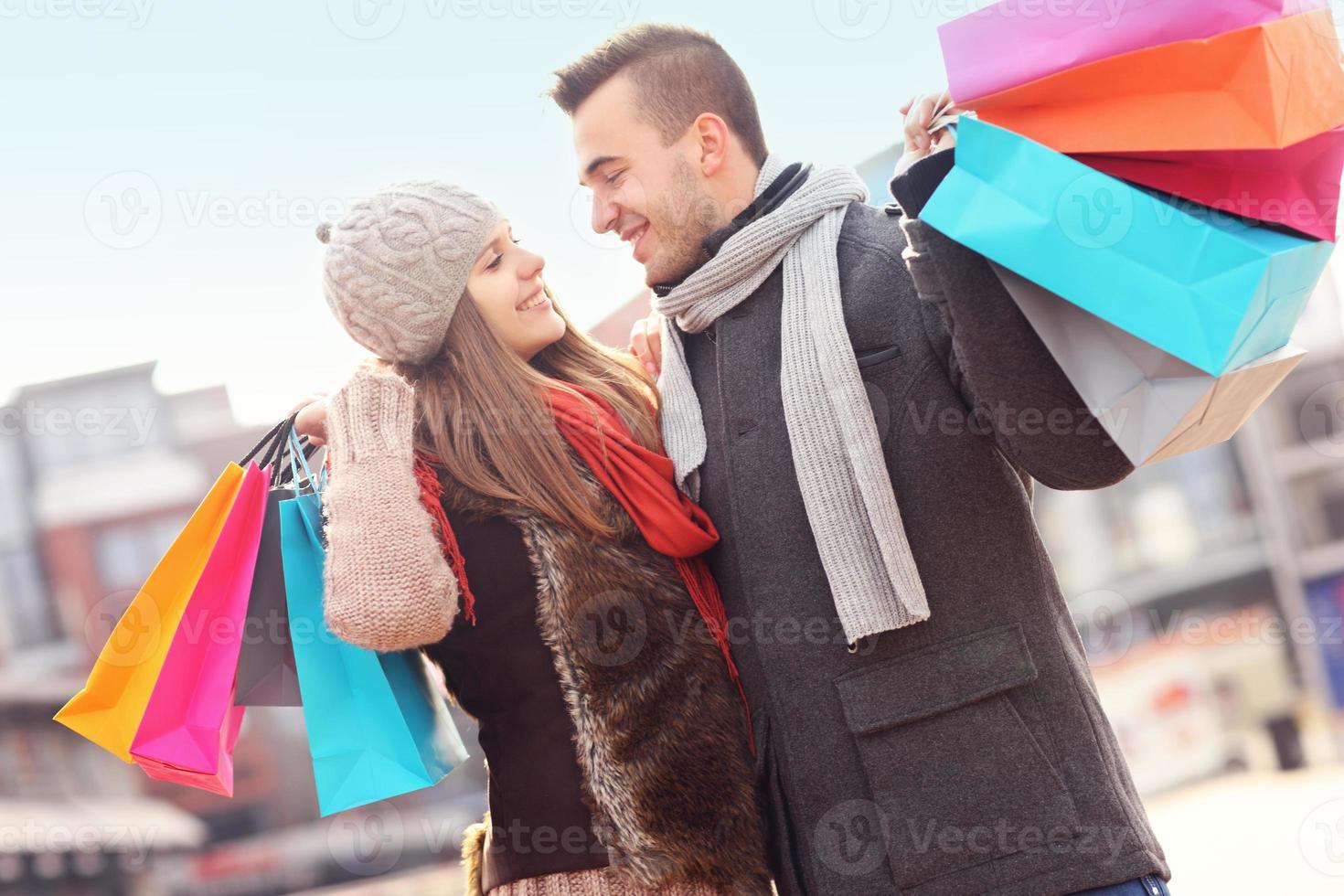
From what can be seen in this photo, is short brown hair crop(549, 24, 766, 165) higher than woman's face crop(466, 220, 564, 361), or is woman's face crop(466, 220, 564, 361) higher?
short brown hair crop(549, 24, 766, 165)

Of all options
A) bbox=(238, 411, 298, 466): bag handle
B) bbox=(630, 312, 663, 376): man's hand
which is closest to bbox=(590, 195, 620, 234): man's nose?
bbox=(630, 312, 663, 376): man's hand

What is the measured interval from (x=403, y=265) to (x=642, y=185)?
568mm

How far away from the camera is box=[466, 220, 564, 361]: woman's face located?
2.52 meters

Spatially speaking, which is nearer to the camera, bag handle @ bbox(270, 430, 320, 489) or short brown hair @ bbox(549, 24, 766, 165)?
bag handle @ bbox(270, 430, 320, 489)

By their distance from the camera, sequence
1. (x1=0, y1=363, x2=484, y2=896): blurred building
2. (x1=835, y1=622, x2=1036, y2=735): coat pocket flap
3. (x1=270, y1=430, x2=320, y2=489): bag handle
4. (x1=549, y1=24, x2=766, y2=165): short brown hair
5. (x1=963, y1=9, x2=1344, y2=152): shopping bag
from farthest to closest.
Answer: (x1=0, y1=363, x2=484, y2=896): blurred building < (x1=549, y1=24, x2=766, y2=165): short brown hair < (x1=270, y1=430, x2=320, y2=489): bag handle < (x1=835, y1=622, x2=1036, y2=735): coat pocket flap < (x1=963, y1=9, x2=1344, y2=152): shopping bag

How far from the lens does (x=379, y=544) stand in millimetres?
2045

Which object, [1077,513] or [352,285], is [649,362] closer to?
[352,285]

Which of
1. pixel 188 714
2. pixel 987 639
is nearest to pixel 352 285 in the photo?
pixel 188 714

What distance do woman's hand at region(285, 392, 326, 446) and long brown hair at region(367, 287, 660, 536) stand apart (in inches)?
6.8

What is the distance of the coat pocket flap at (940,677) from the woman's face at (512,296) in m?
1.07

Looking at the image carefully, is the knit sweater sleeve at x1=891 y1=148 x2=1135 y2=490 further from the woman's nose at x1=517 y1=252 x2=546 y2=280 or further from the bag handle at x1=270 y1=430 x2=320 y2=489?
the bag handle at x1=270 y1=430 x2=320 y2=489

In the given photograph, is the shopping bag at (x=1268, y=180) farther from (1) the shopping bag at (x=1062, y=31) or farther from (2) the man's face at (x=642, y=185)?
(2) the man's face at (x=642, y=185)

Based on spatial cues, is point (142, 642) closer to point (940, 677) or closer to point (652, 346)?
point (652, 346)

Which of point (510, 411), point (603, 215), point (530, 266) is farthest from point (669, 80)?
point (510, 411)
